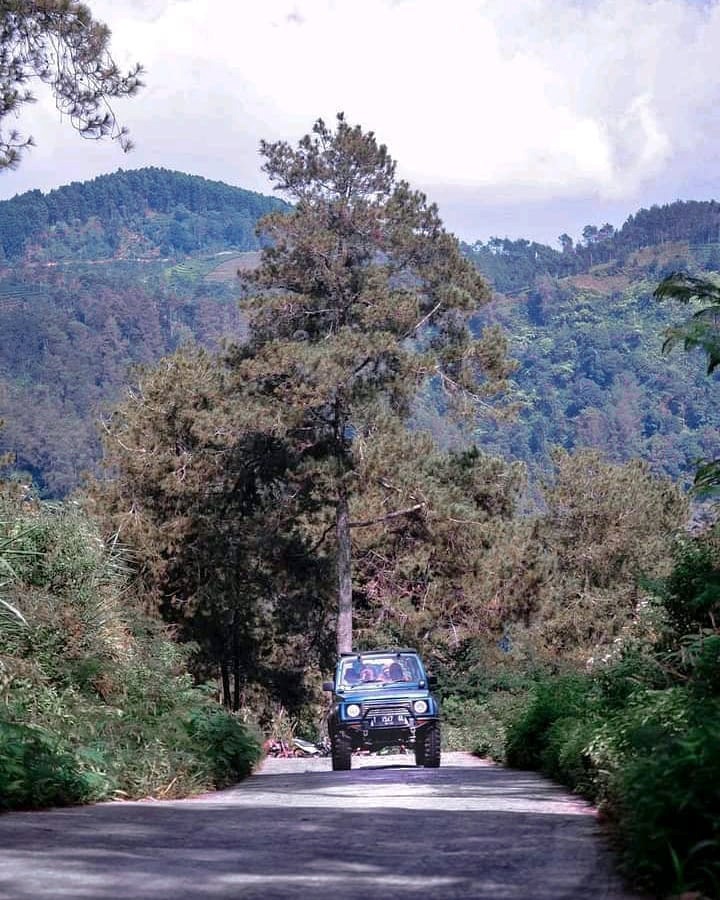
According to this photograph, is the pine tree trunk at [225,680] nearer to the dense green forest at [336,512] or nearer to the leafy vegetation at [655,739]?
the dense green forest at [336,512]

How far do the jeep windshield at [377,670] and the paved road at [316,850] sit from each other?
824cm

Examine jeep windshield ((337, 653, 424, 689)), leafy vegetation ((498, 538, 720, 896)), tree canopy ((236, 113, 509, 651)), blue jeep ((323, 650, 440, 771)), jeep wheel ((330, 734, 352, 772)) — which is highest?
tree canopy ((236, 113, 509, 651))

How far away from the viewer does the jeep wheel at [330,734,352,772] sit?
62.6ft

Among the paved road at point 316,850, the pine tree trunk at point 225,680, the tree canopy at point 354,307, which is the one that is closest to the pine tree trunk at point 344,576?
the tree canopy at point 354,307

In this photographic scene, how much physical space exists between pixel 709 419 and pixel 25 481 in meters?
166

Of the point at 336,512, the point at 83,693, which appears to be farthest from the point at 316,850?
the point at 336,512

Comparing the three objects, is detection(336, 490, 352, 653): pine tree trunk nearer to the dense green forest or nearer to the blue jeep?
the dense green forest

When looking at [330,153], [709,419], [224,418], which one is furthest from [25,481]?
[709,419]

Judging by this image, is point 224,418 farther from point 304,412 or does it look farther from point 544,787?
point 544,787

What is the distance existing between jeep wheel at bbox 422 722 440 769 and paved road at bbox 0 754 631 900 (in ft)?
23.8

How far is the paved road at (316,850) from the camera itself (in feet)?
20.0

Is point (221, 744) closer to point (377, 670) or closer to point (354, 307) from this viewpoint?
point (377, 670)

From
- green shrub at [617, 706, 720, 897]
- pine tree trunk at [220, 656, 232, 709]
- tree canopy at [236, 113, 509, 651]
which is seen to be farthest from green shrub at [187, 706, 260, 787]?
pine tree trunk at [220, 656, 232, 709]

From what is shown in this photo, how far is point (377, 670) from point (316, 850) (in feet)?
42.6
